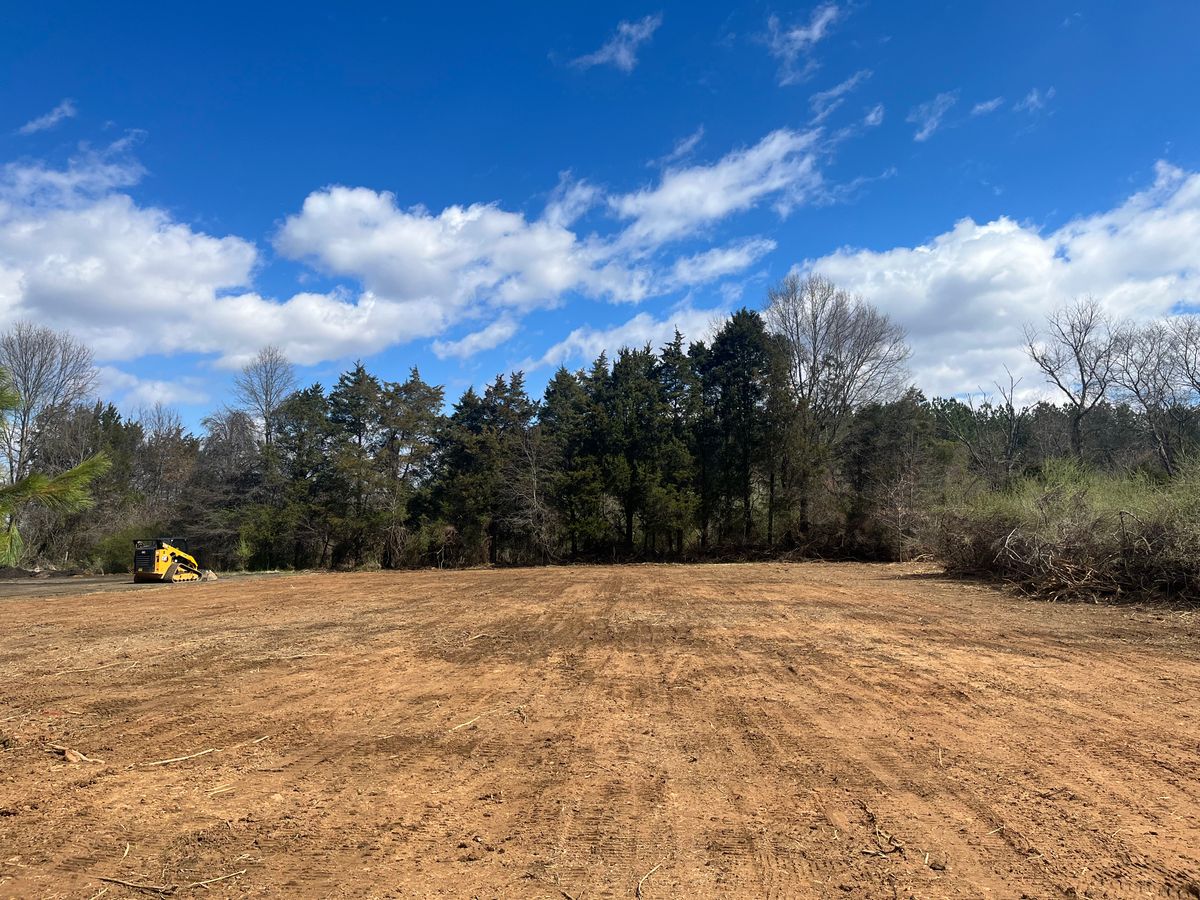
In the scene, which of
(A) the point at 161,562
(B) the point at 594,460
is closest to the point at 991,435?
(B) the point at 594,460

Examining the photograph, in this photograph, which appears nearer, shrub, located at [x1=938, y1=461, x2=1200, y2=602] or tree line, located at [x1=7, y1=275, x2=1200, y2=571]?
shrub, located at [x1=938, y1=461, x2=1200, y2=602]

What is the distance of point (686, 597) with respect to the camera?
14.3 m

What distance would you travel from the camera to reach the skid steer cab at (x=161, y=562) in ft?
75.9

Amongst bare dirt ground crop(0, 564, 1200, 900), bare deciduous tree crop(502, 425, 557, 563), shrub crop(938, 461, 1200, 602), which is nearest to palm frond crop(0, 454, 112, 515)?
bare dirt ground crop(0, 564, 1200, 900)

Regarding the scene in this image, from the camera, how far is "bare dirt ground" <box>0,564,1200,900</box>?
9.97 feet

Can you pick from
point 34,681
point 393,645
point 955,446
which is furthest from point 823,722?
point 955,446

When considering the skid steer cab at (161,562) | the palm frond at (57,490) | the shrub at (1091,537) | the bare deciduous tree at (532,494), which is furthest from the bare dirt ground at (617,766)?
the bare deciduous tree at (532,494)

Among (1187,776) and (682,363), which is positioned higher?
(682,363)

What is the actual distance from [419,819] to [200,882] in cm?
104

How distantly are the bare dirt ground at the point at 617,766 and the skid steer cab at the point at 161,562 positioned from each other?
15.8 m

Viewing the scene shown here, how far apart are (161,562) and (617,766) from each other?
25009mm

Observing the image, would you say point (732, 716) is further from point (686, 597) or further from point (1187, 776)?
point (686, 597)

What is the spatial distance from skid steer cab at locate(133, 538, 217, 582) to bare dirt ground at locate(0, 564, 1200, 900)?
51.9 feet

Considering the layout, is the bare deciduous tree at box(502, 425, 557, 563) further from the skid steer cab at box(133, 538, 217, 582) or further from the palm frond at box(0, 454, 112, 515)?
the palm frond at box(0, 454, 112, 515)
